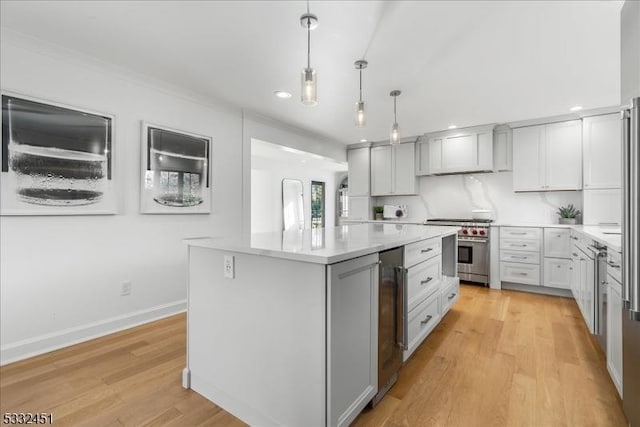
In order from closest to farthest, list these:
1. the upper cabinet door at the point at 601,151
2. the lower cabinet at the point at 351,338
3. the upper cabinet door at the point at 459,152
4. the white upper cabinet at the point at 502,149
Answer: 1. the lower cabinet at the point at 351,338
2. the upper cabinet door at the point at 601,151
3. the white upper cabinet at the point at 502,149
4. the upper cabinet door at the point at 459,152

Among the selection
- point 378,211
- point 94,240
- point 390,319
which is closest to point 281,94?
point 94,240

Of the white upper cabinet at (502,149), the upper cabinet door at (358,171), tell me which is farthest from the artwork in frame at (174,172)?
the white upper cabinet at (502,149)

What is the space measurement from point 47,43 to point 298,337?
2.83 meters

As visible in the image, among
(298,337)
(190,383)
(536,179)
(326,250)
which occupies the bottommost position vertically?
(190,383)

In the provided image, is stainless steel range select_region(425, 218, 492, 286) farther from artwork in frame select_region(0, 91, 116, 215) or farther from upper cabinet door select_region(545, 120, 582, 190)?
artwork in frame select_region(0, 91, 116, 215)

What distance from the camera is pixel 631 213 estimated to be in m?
1.21

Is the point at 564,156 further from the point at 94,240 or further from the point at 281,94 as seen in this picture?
the point at 94,240

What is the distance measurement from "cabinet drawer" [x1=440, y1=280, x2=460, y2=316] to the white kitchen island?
48.9 inches

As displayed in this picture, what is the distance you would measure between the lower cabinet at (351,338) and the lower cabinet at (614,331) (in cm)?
134

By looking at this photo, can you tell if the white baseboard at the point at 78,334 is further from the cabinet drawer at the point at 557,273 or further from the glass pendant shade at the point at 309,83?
the cabinet drawer at the point at 557,273

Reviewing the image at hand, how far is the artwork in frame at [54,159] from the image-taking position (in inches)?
85.1

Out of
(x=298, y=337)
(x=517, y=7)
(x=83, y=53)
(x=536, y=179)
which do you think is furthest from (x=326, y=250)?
(x=536, y=179)

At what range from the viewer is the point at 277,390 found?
1.45m

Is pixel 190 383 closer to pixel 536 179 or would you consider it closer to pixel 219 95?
pixel 219 95
